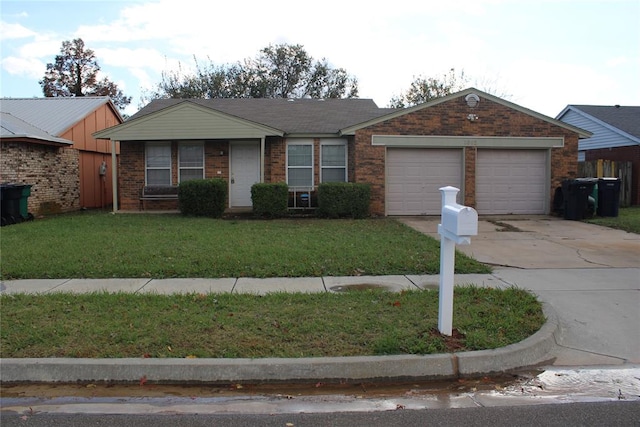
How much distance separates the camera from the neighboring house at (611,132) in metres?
21.3

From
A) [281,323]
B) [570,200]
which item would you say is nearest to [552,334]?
[281,323]

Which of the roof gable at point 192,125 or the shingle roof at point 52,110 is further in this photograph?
the shingle roof at point 52,110

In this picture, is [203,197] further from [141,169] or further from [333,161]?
[333,161]

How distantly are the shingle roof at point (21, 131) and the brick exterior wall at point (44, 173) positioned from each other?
37 cm

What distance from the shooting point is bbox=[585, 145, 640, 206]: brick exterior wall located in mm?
20250

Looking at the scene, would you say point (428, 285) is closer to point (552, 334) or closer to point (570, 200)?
point (552, 334)

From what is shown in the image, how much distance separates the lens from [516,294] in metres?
6.65

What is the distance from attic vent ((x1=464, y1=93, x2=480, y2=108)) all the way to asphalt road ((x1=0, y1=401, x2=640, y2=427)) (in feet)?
43.3

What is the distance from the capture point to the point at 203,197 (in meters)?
15.1

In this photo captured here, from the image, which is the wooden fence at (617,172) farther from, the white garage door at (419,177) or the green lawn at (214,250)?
the green lawn at (214,250)

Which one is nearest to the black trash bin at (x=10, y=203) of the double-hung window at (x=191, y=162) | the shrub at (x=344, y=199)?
the double-hung window at (x=191, y=162)

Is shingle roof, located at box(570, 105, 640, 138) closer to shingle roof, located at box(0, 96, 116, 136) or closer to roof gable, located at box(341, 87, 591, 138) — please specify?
roof gable, located at box(341, 87, 591, 138)

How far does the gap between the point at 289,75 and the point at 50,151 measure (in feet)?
82.3

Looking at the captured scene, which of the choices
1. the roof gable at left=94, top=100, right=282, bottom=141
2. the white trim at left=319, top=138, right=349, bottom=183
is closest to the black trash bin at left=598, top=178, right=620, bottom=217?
the white trim at left=319, top=138, right=349, bottom=183
